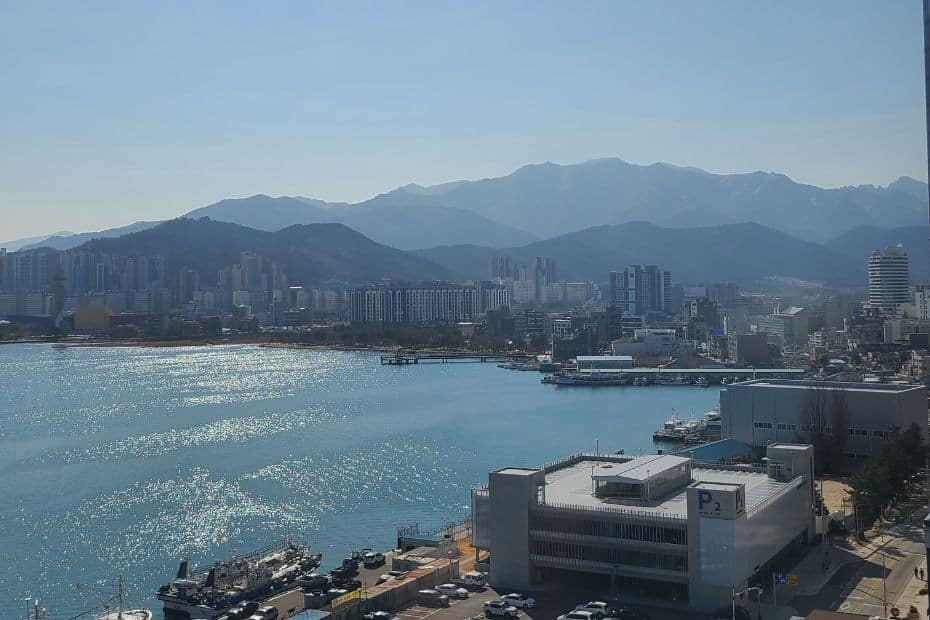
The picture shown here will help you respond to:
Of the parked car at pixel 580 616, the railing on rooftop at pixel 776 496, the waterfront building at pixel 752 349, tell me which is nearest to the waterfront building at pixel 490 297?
the waterfront building at pixel 752 349

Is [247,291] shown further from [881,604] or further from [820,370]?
[881,604]

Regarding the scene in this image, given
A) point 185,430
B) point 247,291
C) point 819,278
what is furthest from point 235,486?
point 819,278

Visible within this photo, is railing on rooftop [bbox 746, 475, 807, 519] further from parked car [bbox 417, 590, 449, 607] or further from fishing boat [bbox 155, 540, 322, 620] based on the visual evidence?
fishing boat [bbox 155, 540, 322, 620]

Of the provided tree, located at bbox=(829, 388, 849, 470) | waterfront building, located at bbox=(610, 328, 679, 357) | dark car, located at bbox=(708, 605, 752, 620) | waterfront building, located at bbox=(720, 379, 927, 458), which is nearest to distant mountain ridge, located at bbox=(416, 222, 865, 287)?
waterfront building, located at bbox=(610, 328, 679, 357)

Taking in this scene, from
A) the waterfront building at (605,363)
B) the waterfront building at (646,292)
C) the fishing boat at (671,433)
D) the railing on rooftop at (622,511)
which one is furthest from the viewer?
the waterfront building at (646,292)

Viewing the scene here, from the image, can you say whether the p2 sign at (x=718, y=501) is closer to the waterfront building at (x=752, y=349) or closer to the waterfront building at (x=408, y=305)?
the waterfront building at (x=752, y=349)

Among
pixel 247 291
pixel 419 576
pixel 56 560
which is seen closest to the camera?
pixel 419 576

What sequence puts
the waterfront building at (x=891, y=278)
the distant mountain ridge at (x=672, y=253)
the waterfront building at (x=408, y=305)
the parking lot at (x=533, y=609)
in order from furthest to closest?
the distant mountain ridge at (x=672, y=253), the waterfront building at (x=408, y=305), the waterfront building at (x=891, y=278), the parking lot at (x=533, y=609)
